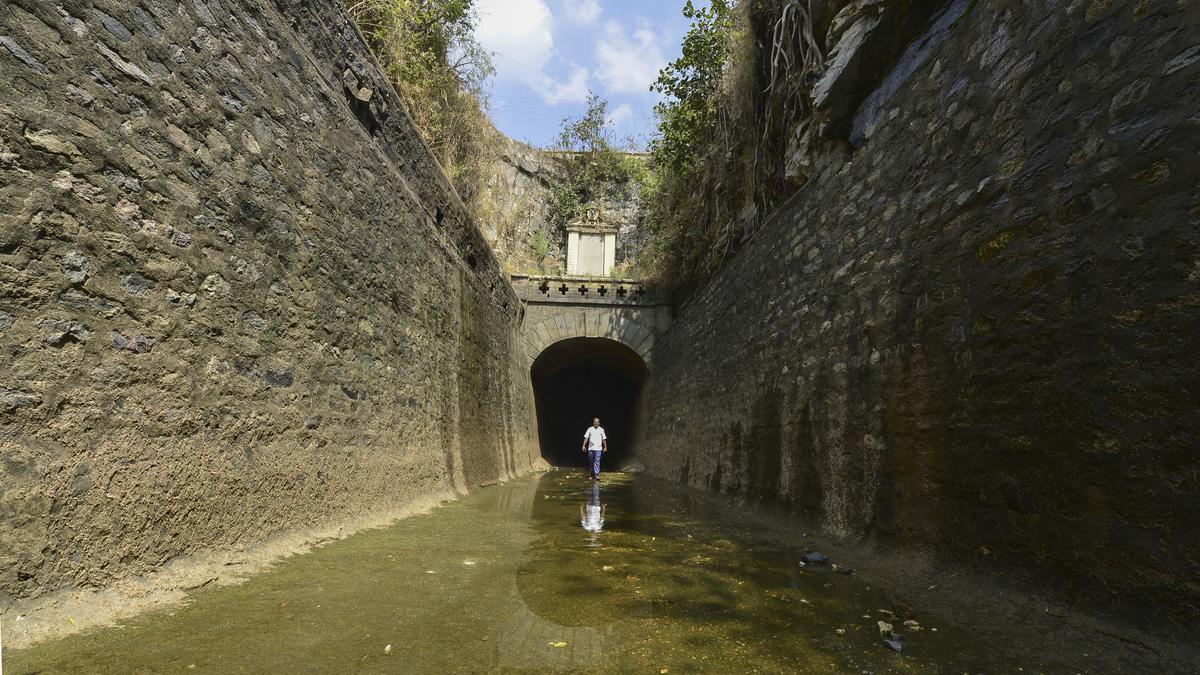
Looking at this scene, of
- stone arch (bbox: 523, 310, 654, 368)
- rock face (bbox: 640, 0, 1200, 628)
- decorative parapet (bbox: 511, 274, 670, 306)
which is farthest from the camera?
decorative parapet (bbox: 511, 274, 670, 306)

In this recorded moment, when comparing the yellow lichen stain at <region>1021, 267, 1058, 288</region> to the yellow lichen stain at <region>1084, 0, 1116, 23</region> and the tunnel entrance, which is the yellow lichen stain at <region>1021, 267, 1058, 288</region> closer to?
the yellow lichen stain at <region>1084, 0, 1116, 23</region>

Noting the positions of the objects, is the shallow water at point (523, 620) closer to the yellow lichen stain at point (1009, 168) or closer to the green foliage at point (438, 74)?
the yellow lichen stain at point (1009, 168)

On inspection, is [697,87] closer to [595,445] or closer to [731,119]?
[731,119]

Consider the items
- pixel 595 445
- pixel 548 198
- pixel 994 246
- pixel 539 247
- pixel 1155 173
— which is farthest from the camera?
pixel 548 198

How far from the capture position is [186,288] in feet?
8.87

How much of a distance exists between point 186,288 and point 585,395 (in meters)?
20.3

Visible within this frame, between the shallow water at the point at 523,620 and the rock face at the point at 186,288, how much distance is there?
0.43 m

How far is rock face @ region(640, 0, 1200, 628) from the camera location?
2.01 metres

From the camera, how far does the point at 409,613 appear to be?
7.67ft

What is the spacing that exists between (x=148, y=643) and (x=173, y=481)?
83 cm

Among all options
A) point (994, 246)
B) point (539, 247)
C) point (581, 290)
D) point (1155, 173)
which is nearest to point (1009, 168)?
point (994, 246)

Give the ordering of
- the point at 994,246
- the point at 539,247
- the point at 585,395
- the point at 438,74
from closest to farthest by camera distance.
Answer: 1. the point at 994,246
2. the point at 438,74
3. the point at 539,247
4. the point at 585,395

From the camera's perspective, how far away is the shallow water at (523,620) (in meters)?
1.86

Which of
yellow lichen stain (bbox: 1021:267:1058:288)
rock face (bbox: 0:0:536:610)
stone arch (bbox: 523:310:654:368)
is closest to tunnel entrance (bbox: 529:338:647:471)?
stone arch (bbox: 523:310:654:368)
